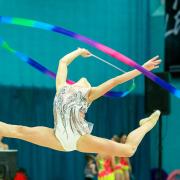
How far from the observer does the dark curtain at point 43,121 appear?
10.4 m

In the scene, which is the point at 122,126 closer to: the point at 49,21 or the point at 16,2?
the point at 49,21

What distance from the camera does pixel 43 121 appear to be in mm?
→ 10672

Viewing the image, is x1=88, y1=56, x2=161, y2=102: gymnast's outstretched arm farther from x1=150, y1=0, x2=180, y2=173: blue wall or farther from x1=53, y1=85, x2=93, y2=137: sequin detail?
x1=150, y1=0, x2=180, y2=173: blue wall

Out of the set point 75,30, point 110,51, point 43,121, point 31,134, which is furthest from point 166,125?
point 31,134

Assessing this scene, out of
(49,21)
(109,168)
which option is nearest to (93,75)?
(49,21)

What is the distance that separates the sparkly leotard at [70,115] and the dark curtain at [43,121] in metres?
5.67

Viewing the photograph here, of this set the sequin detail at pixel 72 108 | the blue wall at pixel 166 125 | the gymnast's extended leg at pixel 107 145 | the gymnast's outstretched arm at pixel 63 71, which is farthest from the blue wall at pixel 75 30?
the gymnast's extended leg at pixel 107 145

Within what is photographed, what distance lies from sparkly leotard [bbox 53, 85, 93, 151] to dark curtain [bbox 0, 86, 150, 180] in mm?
5671

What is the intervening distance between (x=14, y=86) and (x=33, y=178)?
→ 1.92 meters

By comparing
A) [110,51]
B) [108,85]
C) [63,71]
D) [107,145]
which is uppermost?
[110,51]

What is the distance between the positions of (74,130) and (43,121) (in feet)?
19.9

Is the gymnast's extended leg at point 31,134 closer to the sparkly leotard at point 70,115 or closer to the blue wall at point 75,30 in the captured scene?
the sparkly leotard at point 70,115

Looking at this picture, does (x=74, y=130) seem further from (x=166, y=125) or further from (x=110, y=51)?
(x=166, y=125)

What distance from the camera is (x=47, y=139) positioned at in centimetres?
460
